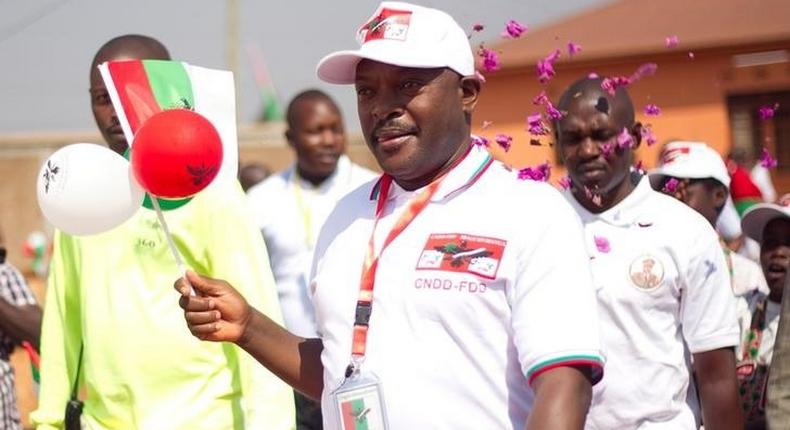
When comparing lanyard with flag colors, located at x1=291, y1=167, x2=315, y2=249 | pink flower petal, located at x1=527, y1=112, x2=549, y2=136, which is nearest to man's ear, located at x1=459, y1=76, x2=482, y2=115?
pink flower petal, located at x1=527, y1=112, x2=549, y2=136

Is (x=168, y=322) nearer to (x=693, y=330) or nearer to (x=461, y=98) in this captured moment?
(x=461, y=98)

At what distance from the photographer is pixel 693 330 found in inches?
210

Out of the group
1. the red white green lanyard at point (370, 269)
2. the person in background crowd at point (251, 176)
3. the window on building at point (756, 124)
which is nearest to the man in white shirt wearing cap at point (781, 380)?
the red white green lanyard at point (370, 269)

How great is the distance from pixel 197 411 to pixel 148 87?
1.21 metres

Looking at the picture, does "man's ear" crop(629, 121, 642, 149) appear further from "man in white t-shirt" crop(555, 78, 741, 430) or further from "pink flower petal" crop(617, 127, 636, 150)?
"man in white t-shirt" crop(555, 78, 741, 430)

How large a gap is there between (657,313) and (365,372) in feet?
6.88

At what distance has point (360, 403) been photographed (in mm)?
3527

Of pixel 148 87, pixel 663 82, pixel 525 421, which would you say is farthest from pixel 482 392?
pixel 663 82

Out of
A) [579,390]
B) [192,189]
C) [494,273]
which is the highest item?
[192,189]

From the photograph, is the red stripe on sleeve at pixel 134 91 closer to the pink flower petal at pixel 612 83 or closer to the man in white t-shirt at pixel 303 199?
the pink flower petal at pixel 612 83

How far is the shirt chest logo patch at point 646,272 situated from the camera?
5309mm

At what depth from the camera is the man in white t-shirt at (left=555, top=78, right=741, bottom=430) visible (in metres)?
5.19

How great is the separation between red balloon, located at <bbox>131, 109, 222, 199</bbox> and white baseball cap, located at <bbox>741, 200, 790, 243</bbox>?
4.02 meters

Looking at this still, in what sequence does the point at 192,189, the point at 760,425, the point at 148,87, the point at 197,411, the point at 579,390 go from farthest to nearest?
the point at 760,425, the point at 197,411, the point at 148,87, the point at 192,189, the point at 579,390
